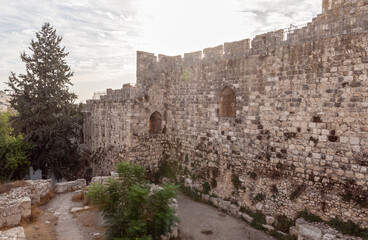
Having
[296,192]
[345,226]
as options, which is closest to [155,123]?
[296,192]

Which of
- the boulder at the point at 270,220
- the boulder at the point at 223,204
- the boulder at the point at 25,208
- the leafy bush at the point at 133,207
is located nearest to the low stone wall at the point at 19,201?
the boulder at the point at 25,208

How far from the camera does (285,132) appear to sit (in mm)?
8445

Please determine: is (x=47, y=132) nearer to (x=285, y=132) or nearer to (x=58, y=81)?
(x=58, y=81)

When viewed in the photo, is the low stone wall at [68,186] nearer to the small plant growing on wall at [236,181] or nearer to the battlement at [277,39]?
the battlement at [277,39]

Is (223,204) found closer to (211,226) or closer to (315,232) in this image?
(211,226)

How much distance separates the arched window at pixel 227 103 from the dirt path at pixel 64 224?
21.7ft

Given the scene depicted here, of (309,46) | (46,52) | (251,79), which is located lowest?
(251,79)

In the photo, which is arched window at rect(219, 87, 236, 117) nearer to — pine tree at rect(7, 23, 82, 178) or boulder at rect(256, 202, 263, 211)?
boulder at rect(256, 202, 263, 211)

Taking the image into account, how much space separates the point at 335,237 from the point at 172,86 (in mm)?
9884

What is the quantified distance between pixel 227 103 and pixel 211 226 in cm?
527

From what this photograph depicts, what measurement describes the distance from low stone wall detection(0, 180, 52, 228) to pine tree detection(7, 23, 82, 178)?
614cm

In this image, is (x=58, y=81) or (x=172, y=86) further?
(x=58, y=81)

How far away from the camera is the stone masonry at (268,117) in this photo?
698 centimetres

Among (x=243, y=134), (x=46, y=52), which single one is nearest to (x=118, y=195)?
(x=243, y=134)
